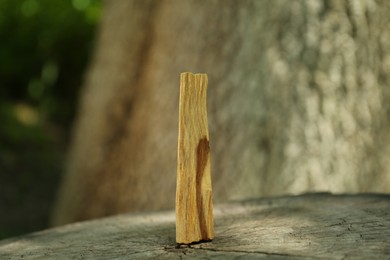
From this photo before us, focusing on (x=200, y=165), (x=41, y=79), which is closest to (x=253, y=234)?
(x=200, y=165)

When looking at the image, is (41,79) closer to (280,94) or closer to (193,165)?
(280,94)

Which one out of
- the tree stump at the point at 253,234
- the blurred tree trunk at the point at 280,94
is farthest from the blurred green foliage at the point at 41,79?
the tree stump at the point at 253,234

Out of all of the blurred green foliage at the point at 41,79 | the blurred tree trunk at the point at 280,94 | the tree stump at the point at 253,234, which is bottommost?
the tree stump at the point at 253,234

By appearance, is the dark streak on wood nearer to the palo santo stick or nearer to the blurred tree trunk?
the palo santo stick

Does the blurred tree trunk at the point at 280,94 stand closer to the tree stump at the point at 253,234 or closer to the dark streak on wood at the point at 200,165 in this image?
the tree stump at the point at 253,234

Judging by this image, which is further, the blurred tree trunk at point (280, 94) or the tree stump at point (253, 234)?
the blurred tree trunk at point (280, 94)

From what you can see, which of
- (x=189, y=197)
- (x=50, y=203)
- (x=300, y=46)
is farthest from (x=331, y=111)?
(x=50, y=203)

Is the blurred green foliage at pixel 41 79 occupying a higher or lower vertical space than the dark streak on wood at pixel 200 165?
higher

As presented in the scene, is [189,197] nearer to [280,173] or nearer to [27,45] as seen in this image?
[280,173]
